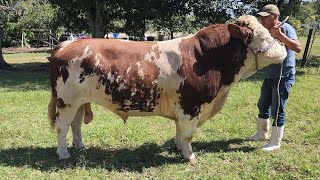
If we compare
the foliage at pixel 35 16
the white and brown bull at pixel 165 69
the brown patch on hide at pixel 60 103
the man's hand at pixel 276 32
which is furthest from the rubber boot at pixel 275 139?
the foliage at pixel 35 16

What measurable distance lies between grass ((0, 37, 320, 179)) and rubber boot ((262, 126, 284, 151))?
0.12m

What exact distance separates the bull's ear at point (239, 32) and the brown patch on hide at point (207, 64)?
9cm

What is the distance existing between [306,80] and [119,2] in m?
7.30

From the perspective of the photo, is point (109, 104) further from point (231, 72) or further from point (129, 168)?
point (231, 72)

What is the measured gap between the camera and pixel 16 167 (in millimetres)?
5113

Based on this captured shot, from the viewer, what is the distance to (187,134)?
516 centimetres

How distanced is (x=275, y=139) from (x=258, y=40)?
1.60 meters

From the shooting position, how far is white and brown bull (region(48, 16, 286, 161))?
495 centimetres

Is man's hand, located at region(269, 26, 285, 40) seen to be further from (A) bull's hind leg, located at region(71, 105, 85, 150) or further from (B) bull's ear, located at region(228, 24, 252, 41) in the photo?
(A) bull's hind leg, located at region(71, 105, 85, 150)

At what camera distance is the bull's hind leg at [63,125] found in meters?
5.20

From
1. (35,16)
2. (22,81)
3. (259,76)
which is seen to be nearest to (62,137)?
(22,81)

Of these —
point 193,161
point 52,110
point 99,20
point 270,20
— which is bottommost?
point 193,161

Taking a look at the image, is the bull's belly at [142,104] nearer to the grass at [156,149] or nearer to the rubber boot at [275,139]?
the grass at [156,149]

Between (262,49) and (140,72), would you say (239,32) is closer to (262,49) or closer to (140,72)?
(262,49)
